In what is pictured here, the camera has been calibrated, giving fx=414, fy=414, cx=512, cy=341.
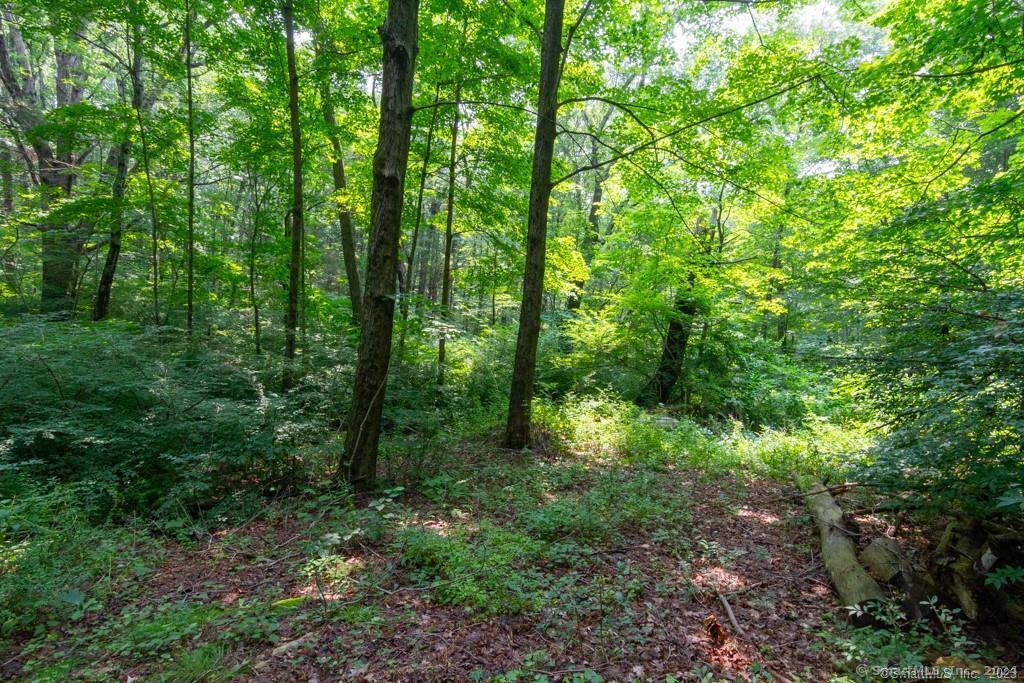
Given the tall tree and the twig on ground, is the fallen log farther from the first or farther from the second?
the tall tree

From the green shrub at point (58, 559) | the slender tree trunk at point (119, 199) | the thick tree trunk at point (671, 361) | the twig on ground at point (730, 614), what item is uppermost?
the slender tree trunk at point (119, 199)

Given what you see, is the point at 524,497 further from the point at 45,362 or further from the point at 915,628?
the point at 45,362

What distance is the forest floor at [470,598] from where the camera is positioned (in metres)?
2.63

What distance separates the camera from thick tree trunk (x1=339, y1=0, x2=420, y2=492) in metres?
4.68

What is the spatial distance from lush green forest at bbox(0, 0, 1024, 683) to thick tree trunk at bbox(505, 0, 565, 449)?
0.18 ft

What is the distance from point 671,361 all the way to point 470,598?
959 centimetres

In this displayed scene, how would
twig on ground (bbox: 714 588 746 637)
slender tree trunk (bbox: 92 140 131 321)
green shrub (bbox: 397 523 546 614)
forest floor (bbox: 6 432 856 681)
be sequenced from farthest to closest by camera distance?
slender tree trunk (bbox: 92 140 131 321) → green shrub (bbox: 397 523 546 614) → twig on ground (bbox: 714 588 746 637) → forest floor (bbox: 6 432 856 681)

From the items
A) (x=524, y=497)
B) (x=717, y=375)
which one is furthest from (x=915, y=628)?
(x=717, y=375)

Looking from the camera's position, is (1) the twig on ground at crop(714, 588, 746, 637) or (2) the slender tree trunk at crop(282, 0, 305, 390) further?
(2) the slender tree trunk at crop(282, 0, 305, 390)

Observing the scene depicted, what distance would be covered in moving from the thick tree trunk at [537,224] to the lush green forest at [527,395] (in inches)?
2.2

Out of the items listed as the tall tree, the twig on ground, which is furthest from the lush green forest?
the tall tree

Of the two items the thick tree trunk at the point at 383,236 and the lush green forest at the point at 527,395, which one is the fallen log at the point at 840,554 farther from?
the thick tree trunk at the point at 383,236

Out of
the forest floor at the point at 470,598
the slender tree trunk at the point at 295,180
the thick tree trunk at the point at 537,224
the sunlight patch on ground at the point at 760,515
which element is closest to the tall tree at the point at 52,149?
the slender tree trunk at the point at 295,180

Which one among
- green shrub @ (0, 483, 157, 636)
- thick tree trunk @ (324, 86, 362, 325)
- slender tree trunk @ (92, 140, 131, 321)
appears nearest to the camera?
green shrub @ (0, 483, 157, 636)
